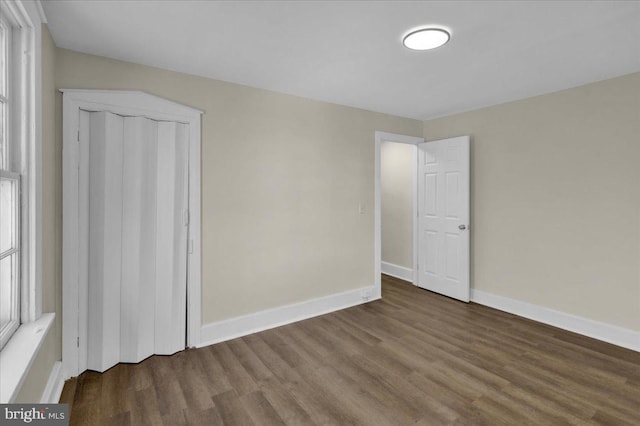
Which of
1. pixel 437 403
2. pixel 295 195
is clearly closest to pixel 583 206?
pixel 437 403

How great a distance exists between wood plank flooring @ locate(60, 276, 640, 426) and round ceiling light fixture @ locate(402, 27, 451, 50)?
2.43 metres

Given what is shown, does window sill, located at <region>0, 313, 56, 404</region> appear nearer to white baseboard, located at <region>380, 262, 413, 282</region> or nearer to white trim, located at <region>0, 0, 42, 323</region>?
white trim, located at <region>0, 0, 42, 323</region>

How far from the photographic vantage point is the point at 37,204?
1723 millimetres

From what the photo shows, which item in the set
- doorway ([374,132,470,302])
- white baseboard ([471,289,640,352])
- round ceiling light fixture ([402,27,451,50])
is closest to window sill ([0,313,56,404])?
round ceiling light fixture ([402,27,451,50])

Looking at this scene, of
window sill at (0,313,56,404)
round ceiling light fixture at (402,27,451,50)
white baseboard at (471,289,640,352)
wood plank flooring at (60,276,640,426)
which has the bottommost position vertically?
wood plank flooring at (60,276,640,426)

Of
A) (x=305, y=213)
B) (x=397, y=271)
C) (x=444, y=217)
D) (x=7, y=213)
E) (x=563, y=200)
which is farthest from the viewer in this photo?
(x=397, y=271)

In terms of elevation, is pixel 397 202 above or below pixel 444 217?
above

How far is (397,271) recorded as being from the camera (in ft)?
17.0

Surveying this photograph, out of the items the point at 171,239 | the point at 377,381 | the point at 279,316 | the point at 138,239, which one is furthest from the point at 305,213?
the point at 377,381

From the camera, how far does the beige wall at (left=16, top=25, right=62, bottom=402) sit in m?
1.85

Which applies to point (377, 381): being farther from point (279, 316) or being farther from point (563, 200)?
point (563, 200)

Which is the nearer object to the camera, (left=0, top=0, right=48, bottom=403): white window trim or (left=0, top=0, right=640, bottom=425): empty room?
(left=0, top=0, right=48, bottom=403): white window trim

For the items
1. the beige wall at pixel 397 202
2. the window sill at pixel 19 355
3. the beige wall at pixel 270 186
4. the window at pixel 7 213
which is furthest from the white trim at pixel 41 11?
the beige wall at pixel 397 202

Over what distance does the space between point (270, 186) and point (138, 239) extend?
50.3 inches
